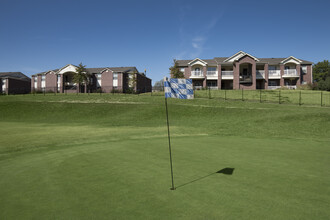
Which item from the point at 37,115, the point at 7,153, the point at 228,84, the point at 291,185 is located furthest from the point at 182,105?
the point at 228,84

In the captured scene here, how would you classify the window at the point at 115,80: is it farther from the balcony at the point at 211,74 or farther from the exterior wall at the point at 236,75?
Result: the exterior wall at the point at 236,75

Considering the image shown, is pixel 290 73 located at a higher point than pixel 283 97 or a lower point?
higher

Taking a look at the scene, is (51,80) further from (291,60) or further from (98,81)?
(291,60)

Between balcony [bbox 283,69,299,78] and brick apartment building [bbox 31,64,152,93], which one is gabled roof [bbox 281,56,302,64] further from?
brick apartment building [bbox 31,64,152,93]

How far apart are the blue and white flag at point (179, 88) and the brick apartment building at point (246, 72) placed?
165 ft

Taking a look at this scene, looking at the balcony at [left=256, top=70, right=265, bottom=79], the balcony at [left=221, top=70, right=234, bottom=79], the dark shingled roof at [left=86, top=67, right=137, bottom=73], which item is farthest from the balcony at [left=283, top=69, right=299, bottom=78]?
the dark shingled roof at [left=86, top=67, right=137, bottom=73]

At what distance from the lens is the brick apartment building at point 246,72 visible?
53.9 m

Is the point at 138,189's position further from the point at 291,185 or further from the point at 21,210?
the point at 291,185

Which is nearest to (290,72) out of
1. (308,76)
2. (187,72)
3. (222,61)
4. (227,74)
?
(308,76)

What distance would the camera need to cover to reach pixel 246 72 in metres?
56.4

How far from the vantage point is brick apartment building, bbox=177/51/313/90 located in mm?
53875

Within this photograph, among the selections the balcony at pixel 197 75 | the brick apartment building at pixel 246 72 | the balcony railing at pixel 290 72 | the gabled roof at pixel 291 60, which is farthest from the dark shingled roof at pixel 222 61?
the balcony at pixel 197 75

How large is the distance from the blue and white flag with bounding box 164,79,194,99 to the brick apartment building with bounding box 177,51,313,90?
50.2 m

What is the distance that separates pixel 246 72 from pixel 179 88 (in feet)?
183
